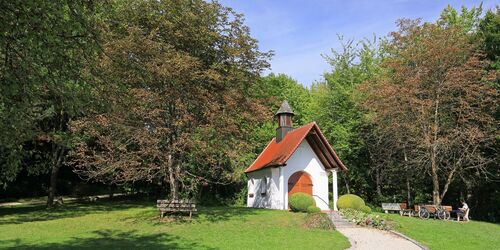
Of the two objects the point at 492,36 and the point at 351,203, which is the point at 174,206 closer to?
the point at 351,203

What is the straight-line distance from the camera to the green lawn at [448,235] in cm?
1524

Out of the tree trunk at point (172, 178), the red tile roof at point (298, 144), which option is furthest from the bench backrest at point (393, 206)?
the tree trunk at point (172, 178)

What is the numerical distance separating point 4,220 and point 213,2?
583 inches

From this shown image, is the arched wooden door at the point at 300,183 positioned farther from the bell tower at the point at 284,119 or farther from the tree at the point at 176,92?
the tree at the point at 176,92

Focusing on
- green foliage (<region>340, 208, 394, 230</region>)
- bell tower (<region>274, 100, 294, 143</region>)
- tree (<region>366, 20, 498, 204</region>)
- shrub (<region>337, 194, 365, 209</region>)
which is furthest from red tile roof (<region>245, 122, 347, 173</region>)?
green foliage (<region>340, 208, 394, 230</region>)

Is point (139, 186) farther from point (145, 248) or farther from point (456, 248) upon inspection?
point (456, 248)

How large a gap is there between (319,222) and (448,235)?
5099mm

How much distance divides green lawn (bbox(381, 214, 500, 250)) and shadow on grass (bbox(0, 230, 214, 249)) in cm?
865

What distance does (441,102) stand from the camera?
2767 centimetres

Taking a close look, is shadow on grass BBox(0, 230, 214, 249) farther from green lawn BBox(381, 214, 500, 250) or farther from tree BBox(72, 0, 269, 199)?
green lawn BBox(381, 214, 500, 250)

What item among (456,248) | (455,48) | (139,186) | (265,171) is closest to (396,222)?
(456,248)

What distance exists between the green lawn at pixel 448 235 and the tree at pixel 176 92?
8301mm

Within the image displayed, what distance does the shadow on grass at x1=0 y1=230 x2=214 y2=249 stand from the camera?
43.2 feet

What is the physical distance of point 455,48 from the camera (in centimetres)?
2588
